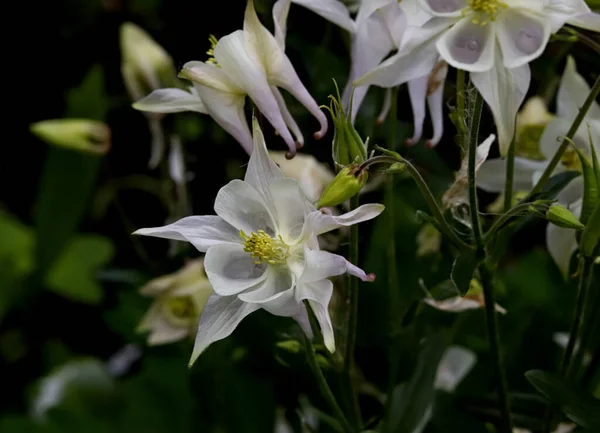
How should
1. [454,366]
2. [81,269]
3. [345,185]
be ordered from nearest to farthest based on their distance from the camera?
[345,185], [454,366], [81,269]

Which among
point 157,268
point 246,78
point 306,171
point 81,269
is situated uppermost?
point 246,78

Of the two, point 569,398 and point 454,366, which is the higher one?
point 569,398

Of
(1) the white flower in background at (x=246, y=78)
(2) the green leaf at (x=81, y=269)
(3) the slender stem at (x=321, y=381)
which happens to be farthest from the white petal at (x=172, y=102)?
(2) the green leaf at (x=81, y=269)

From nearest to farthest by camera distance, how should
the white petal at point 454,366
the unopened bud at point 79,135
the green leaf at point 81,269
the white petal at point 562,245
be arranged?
the white petal at point 562,245 < the white petal at point 454,366 < the unopened bud at point 79,135 < the green leaf at point 81,269

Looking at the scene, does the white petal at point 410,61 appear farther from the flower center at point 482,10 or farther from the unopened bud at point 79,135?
the unopened bud at point 79,135

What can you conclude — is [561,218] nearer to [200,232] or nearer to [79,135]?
[200,232]

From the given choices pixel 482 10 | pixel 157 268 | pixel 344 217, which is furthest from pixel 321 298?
pixel 157 268

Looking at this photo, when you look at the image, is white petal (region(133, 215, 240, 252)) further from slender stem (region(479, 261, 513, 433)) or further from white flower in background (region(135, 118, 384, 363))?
slender stem (region(479, 261, 513, 433))
